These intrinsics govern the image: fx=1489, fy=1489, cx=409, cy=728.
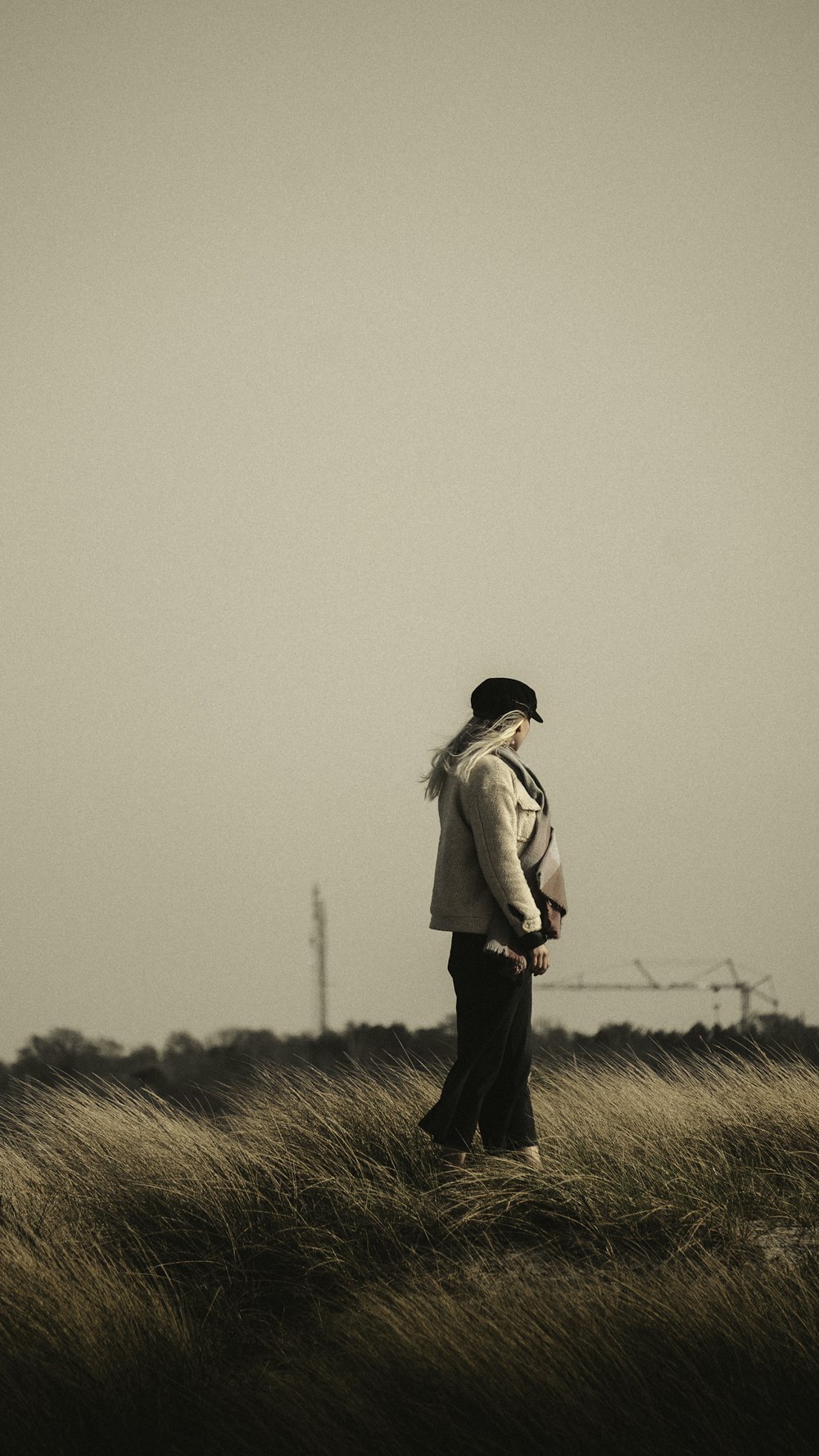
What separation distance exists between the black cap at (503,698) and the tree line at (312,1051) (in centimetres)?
254

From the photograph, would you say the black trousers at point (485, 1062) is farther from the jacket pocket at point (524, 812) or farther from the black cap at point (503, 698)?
the black cap at point (503, 698)

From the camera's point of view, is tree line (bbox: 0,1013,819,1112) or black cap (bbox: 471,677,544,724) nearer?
black cap (bbox: 471,677,544,724)

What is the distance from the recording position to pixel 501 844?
5.74m

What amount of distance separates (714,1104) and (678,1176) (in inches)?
55.6

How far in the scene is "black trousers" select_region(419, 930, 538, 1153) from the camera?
580 centimetres

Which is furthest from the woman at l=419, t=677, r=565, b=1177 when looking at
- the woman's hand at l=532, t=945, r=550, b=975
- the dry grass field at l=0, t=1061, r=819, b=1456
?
the dry grass field at l=0, t=1061, r=819, b=1456

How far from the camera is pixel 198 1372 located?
4621mm

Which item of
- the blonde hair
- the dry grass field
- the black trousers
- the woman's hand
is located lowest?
the dry grass field

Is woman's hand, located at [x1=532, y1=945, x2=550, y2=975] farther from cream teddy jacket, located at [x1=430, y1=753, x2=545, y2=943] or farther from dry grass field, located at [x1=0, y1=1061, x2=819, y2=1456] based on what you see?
dry grass field, located at [x1=0, y1=1061, x2=819, y2=1456]

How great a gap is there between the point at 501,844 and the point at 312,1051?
78.3 ft

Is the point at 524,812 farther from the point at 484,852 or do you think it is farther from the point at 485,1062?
the point at 485,1062

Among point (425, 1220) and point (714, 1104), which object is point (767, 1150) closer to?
point (714, 1104)

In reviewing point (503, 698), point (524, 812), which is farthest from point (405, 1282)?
point (503, 698)

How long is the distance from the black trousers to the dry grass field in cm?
20
